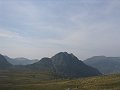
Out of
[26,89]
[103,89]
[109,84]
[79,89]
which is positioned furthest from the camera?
[26,89]

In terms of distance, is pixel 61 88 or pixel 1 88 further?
pixel 1 88

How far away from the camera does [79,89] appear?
82.1m

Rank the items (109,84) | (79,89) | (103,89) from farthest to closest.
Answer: (109,84), (79,89), (103,89)

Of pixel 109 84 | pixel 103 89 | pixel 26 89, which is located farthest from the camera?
pixel 26 89

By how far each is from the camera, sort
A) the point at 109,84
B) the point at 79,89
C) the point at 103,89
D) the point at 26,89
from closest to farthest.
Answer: the point at 103,89, the point at 79,89, the point at 109,84, the point at 26,89

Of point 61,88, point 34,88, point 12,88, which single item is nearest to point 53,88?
point 61,88

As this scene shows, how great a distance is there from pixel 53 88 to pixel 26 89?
1095 centimetres

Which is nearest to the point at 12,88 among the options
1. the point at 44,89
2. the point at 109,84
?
the point at 44,89

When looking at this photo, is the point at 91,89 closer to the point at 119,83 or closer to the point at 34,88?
the point at 119,83

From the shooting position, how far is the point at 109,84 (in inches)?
3447

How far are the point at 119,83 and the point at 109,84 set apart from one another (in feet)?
11.2

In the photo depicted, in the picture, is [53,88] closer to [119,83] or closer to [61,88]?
[61,88]

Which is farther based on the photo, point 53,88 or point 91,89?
point 53,88

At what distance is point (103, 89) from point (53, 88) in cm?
2246
